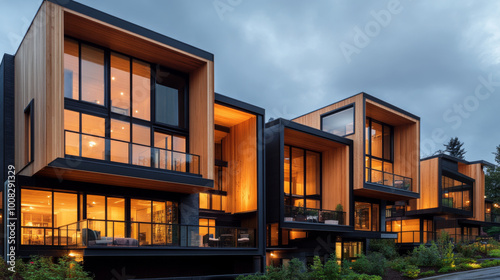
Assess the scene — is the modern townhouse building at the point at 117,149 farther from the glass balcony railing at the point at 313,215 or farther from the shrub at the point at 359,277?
the shrub at the point at 359,277

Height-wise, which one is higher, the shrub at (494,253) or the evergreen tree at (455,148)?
the evergreen tree at (455,148)

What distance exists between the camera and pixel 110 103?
17641 millimetres

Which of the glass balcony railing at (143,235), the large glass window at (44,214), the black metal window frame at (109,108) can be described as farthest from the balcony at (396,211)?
the large glass window at (44,214)

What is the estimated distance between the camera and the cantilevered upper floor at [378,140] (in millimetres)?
25859

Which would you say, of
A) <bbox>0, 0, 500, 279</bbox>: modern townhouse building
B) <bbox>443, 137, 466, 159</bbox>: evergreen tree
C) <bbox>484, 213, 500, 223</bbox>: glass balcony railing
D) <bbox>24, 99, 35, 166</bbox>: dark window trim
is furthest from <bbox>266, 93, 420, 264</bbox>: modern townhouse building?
<bbox>443, 137, 466, 159</bbox>: evergreen tree

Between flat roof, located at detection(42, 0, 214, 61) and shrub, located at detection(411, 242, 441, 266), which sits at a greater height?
flat roof, located at detection(42, 0, 214, 61)

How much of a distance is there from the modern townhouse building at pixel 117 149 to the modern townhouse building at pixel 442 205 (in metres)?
19.0

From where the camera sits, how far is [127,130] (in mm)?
17922

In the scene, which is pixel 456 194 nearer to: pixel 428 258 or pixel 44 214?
pixel 428 258

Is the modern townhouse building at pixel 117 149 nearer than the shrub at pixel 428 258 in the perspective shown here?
Yes

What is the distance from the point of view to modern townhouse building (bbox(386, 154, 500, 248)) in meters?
33.6

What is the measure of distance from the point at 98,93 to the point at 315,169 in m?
15.0

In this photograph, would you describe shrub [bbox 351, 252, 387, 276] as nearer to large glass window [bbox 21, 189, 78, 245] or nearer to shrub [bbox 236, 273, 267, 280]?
shrub [bbox 236, 273, 267, 280]

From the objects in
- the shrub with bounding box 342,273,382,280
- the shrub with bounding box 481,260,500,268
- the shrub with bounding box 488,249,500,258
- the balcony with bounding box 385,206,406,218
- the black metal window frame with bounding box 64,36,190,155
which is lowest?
the shrub with bounding box 488,249,500,258
